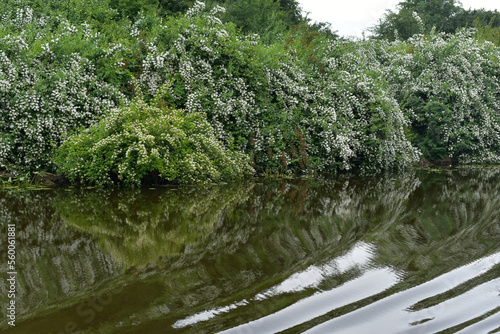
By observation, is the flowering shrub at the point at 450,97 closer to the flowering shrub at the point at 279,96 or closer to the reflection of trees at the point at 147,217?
the flowering shrub at the point at 279,96

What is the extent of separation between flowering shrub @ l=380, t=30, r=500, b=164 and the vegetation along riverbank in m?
0.05

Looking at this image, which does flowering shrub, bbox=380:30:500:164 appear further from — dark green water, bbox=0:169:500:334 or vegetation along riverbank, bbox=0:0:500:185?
dark green water, bbox=0:169:500:334

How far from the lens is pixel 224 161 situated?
10766 mm

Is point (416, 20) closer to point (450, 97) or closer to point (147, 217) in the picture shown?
point (450, 97)

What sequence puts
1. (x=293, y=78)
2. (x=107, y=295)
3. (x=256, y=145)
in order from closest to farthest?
(x=107, y=295)
(x=256, y=145)
(x=293, y=78)

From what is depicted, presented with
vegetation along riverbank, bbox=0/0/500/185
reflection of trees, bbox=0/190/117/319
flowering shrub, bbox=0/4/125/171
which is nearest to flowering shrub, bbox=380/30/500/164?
vegetation along riverbank, bbox=0/0/500/185

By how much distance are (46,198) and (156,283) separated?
5.21 meters

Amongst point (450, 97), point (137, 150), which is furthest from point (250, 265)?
point (450, 97)

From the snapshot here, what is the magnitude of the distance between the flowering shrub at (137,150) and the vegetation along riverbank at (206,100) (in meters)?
0.03

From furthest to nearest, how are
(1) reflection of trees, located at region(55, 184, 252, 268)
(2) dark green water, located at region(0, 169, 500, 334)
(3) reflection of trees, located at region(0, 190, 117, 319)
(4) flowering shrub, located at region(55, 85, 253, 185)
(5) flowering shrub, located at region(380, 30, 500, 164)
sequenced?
(5) flowering shrub, located at region(380, 30, 500, 164)
(4) flowering shrub, located at region(55, 85, 253, 185)
(1) reflection of trees, located at region(55, 184, 252, 268)
(3) reflection of trees, located at region(0, 190, 117, 319)
(2) dark green water, located at region(0, 169, 500, 334)

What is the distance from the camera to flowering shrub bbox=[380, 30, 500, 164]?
17156 millimetres

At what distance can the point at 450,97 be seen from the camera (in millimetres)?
17734

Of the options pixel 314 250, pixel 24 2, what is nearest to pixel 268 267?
pixel 314 250

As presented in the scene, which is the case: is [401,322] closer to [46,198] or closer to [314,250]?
[314,250]
